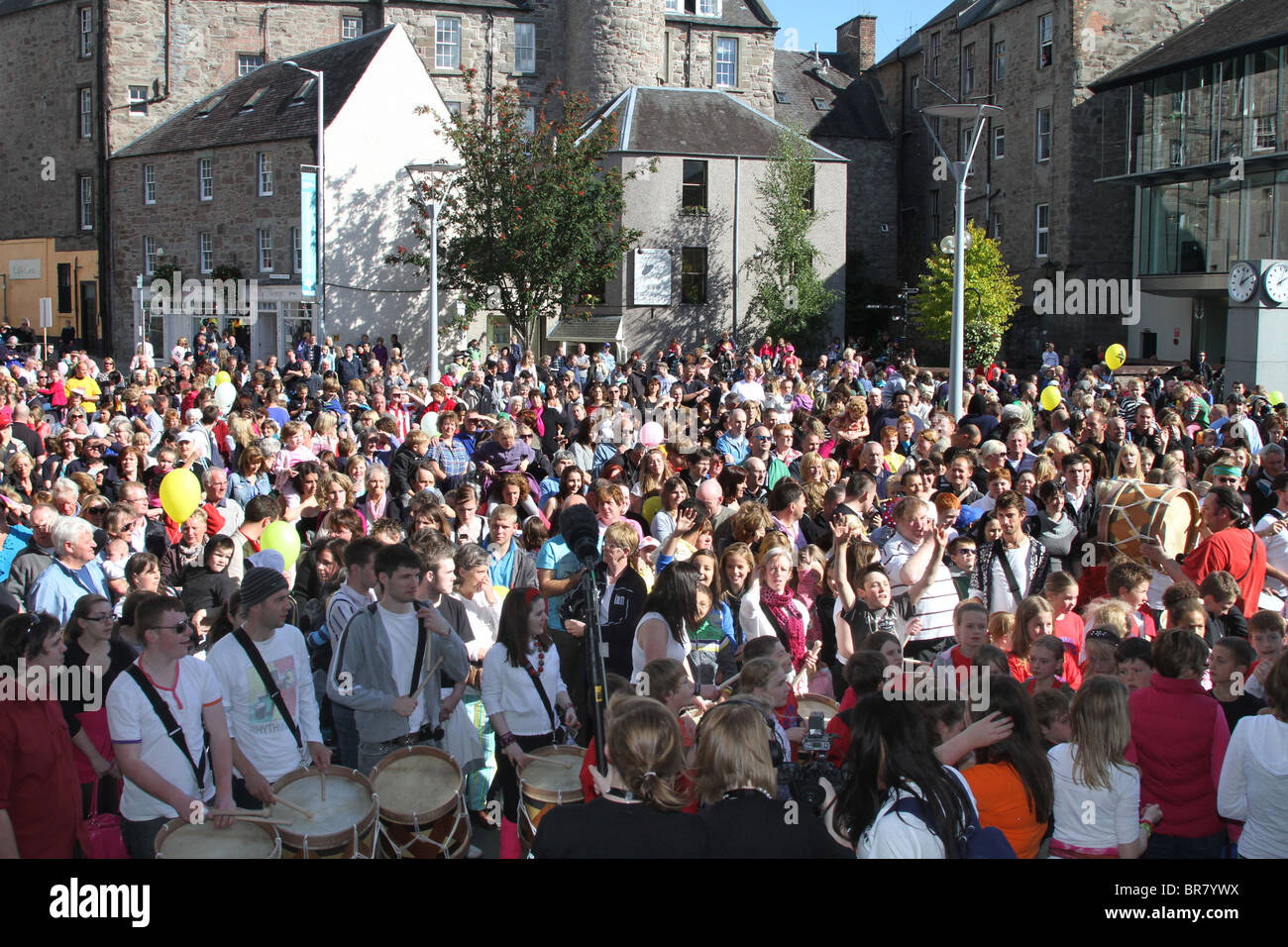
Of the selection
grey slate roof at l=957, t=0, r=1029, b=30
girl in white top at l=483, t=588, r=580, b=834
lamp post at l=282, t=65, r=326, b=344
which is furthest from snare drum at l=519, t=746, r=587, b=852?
grey slate roof at l=957, t=0, r=1029, b=30

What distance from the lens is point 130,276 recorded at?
1585 inches

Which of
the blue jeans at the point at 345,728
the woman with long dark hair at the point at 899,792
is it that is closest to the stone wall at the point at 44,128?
the blue jeans at the point at 345,728

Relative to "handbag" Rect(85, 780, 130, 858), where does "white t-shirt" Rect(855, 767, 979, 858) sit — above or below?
above

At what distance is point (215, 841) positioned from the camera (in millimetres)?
4965

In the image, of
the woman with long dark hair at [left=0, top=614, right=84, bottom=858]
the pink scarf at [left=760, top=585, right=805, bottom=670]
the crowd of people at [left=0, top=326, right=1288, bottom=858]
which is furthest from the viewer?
the pink scarf at [left=760, top=585, right=805, bottom=670]

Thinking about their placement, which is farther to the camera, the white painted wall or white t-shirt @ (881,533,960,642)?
the white painted wall

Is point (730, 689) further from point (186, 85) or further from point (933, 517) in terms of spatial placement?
point (186, 85)

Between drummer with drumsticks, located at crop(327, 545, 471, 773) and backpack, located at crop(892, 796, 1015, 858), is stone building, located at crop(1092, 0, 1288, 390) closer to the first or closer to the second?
drummer with drumsticks, located at crop(327, 545, 471, 773)

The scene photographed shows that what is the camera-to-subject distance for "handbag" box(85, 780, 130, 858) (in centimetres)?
536

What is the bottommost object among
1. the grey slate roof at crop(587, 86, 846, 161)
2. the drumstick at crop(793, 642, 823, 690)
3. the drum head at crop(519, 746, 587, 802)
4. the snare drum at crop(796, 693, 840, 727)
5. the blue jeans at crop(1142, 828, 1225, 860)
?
the blue jeans at crop(1142, 828, 1225, 860)

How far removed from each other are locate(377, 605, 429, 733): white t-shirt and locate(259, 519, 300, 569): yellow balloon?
208 centimetres

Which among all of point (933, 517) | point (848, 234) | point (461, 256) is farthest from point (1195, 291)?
point (933, 517)

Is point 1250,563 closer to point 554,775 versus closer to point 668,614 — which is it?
point 668,614

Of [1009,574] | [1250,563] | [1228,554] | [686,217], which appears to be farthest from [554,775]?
[686,217]
